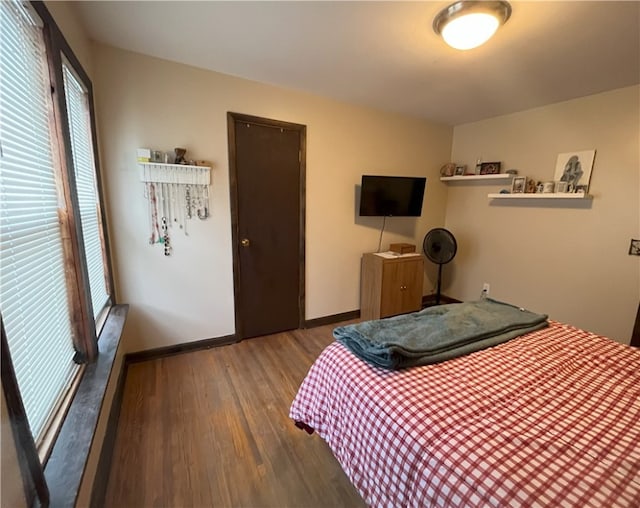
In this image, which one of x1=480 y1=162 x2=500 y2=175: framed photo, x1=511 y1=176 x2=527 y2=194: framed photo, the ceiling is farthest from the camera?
x1=480 y1=162 x2=500 y2=175: framed photo

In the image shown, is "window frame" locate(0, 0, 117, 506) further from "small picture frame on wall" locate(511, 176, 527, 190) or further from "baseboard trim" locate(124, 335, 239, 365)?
"small picture frame on wall" locate(511, 176, 527, 190)

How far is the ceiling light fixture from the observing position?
54.9 inches

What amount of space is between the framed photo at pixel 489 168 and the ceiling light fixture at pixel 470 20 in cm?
197

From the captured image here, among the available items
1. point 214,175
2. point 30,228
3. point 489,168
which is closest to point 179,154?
point 214,175

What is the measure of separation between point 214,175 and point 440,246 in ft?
8.66

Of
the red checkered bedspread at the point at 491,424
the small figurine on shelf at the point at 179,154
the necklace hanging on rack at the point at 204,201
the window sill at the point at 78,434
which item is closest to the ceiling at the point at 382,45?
the small figurine on shelf at the point at 179,154

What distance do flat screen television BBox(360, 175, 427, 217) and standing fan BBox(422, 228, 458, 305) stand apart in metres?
0.36

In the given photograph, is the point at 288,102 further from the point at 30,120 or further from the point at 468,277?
the point at 468,277

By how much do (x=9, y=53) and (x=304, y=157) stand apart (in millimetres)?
2051

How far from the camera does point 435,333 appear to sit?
1.46 metres

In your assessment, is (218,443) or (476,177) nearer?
(218,443)

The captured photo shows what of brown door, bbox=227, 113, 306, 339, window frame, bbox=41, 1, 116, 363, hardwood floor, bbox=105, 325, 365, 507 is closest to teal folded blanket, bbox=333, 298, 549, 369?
hardwood floor, bbox=105, 325, 365, 507

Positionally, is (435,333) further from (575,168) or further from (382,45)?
(575,168)

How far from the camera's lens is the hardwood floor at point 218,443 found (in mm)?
1363
